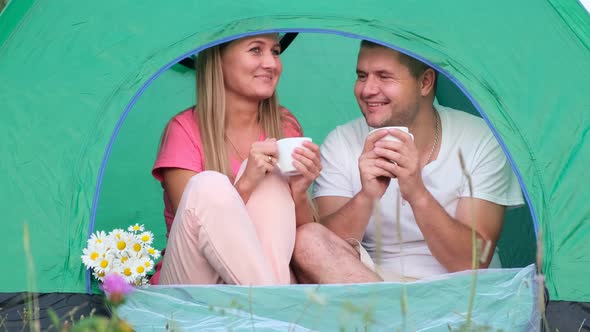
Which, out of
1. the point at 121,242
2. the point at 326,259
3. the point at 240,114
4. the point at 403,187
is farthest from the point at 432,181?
the point at 121,242

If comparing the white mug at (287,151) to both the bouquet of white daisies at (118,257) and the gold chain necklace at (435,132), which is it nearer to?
the bouquet of white daisies at (118,257)

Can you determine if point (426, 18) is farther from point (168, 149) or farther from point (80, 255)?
point (80, 255)

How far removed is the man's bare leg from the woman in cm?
5

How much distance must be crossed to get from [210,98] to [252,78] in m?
0.13

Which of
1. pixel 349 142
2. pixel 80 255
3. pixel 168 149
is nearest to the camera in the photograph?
pixel 80 255

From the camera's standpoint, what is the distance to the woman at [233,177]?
203 centimetres

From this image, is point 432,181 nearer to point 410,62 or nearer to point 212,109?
point 410,62

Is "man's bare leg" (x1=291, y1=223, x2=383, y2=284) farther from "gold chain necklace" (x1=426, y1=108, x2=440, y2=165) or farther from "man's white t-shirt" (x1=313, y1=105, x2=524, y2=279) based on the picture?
"gold chain necklace" (x1=426, y1=108, x2=440, y2=165)

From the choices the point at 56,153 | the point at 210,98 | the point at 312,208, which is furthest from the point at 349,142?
the point at 56,153

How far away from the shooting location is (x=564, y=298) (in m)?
2.10

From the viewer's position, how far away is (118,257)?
82.5 inches

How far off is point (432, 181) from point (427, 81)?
0.30 m

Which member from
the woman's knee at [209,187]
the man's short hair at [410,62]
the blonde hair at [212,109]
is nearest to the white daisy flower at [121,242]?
the woman's knee at [209,187]

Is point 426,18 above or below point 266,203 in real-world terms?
above
